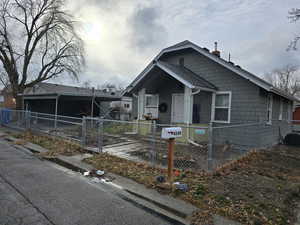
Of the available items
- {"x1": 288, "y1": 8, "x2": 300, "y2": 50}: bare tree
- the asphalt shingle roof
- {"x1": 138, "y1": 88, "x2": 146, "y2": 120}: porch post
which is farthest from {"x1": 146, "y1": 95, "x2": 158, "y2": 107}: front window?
{"x1": 288, "y1": 8, "x2": 300, "y2": 50}: bare tree

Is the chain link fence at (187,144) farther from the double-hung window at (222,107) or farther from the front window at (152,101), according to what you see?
the front window at (152,101)

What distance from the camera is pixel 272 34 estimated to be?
1363 cm

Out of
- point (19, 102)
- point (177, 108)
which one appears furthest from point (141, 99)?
point (19, 102)

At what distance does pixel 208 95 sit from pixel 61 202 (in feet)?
26.9

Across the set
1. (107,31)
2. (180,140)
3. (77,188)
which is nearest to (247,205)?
(77,188)

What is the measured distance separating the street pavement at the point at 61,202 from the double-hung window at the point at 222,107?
6964mm

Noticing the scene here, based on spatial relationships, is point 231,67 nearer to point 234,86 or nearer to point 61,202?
point 234,86

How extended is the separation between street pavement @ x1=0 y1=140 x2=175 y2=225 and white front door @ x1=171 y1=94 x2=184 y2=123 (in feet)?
21.9

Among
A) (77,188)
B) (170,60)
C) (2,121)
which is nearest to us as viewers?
(77,188)

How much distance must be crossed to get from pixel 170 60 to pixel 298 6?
7320 mm

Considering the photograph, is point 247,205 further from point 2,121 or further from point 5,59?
point 5,59

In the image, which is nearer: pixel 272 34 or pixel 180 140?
pixel 180 140

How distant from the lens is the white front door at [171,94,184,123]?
33.6 feet

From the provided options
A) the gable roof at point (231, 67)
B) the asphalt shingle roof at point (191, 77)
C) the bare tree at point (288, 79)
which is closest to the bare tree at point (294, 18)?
the gable roof at point (231, 67)
